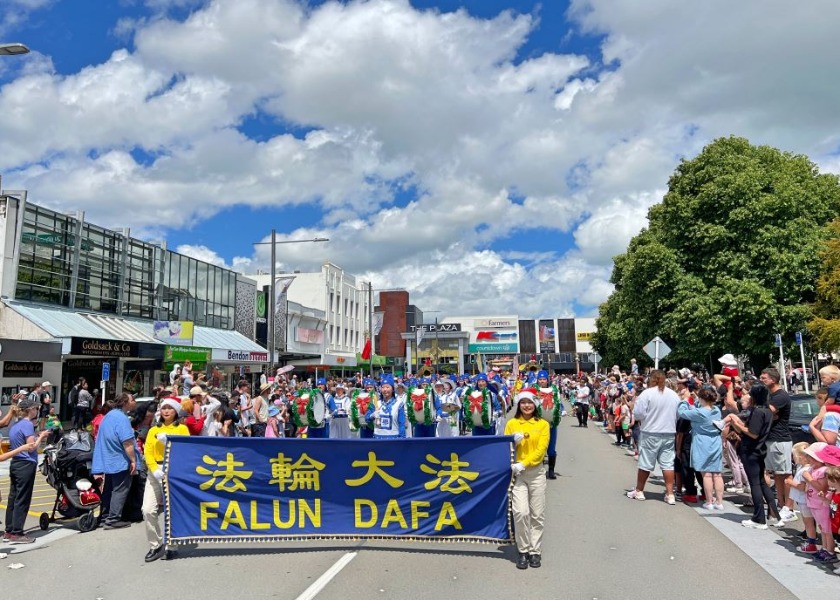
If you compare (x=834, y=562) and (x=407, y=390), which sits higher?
(x=407, y=390)

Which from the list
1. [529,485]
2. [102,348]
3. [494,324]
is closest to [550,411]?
[529,485]

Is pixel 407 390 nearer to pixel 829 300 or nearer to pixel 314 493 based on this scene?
pixel 314 493

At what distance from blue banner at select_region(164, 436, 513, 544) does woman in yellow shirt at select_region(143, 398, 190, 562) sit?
12 centimetres

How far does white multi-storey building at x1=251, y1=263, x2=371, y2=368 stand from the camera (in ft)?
175

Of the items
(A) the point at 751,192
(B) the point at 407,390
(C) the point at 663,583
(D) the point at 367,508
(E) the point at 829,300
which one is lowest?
(C) the point at 663,583

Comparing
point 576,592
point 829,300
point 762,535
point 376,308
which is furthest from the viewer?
point 376,308

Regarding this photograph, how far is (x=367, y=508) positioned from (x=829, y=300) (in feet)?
78.2

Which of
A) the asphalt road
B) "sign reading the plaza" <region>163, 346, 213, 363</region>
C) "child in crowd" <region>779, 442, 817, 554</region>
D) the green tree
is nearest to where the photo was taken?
the asphalt road

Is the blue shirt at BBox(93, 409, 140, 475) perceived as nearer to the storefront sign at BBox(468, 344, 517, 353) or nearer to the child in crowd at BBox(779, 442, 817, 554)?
the child in crowd at BBox(779, 442, 817, 554)

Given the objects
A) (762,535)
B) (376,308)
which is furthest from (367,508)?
(376,308)

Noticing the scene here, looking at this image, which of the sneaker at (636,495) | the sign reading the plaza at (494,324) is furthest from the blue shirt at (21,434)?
the sign reading the plaza at (494,324)

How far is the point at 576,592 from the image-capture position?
5594mm

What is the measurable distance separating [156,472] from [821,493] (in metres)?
6.55

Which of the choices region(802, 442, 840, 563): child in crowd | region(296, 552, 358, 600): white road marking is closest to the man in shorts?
region(802, 442, 840, 563): child in crowd
